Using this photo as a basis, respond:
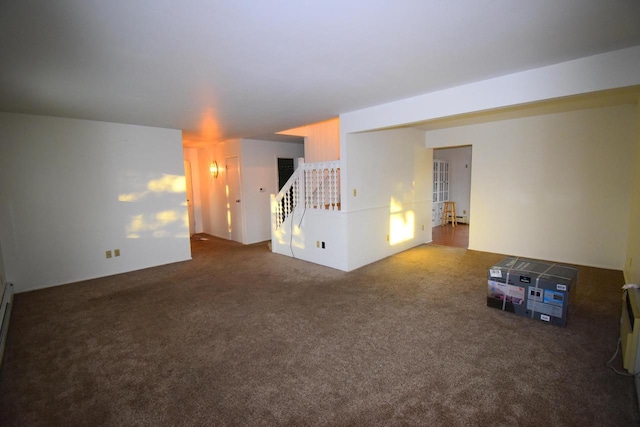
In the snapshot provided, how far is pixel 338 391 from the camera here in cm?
204

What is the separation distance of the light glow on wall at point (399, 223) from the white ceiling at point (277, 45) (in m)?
2.43

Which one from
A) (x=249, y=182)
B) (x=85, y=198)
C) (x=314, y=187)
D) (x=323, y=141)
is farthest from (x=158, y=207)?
(x=323, y=141)

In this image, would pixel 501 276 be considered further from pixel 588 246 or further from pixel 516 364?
pixel 588 246

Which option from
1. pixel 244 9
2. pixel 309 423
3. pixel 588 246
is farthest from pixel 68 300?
pixel 588 246

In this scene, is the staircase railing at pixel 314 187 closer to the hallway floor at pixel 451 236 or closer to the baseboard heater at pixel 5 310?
the hallway floor at pixel 451 236

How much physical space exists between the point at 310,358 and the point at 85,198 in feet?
13.9

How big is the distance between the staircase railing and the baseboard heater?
3804 millimetres

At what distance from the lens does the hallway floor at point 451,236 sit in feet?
21.2

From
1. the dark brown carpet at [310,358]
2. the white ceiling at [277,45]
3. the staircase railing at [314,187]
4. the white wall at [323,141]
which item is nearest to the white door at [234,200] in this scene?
the staircase railing at [314,187]

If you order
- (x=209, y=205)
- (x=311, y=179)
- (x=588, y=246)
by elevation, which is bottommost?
(x=588, y=246)

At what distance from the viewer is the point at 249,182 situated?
22.1 feet

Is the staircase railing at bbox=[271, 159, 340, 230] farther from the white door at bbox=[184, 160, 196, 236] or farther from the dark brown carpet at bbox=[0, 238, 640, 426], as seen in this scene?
the white door at bbox=[184, 160, 196, 236]

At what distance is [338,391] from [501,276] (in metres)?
2.13

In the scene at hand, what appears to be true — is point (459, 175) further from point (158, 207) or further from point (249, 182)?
point (158, 207)
